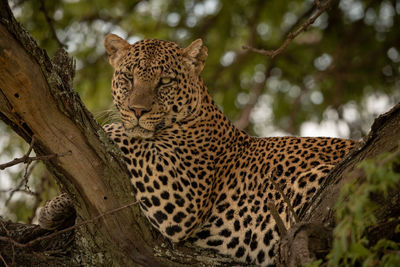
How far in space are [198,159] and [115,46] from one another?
182cm

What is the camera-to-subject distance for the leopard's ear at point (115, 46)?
6.65 meters

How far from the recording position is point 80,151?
4434 mm

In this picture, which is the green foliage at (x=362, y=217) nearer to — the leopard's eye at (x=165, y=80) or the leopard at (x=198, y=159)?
the leopard at (x=198, y=159)

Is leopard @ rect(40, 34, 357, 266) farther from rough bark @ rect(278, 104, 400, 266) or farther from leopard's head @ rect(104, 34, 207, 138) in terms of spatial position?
rough bark @ rect(278, 104, 400, 266)

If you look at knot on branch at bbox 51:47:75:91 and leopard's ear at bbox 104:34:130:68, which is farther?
leopard's ear at bbox 104:34:130:68

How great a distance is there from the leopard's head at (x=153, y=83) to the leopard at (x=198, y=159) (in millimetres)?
12

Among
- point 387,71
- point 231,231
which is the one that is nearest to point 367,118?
point 387,71

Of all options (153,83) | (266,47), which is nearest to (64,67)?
(153,83)

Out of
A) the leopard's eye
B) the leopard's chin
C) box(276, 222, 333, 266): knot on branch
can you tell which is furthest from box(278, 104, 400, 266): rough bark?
the leopard's eye

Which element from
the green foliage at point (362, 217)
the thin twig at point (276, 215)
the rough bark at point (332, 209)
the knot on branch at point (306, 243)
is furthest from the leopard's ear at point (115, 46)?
the green foliage at point (362, 217)

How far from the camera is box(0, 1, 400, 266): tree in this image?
3990mm

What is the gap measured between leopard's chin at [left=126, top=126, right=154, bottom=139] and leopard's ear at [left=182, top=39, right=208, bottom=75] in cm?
121

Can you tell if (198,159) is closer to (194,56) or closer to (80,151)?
(194,56)

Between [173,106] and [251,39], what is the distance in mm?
4240
